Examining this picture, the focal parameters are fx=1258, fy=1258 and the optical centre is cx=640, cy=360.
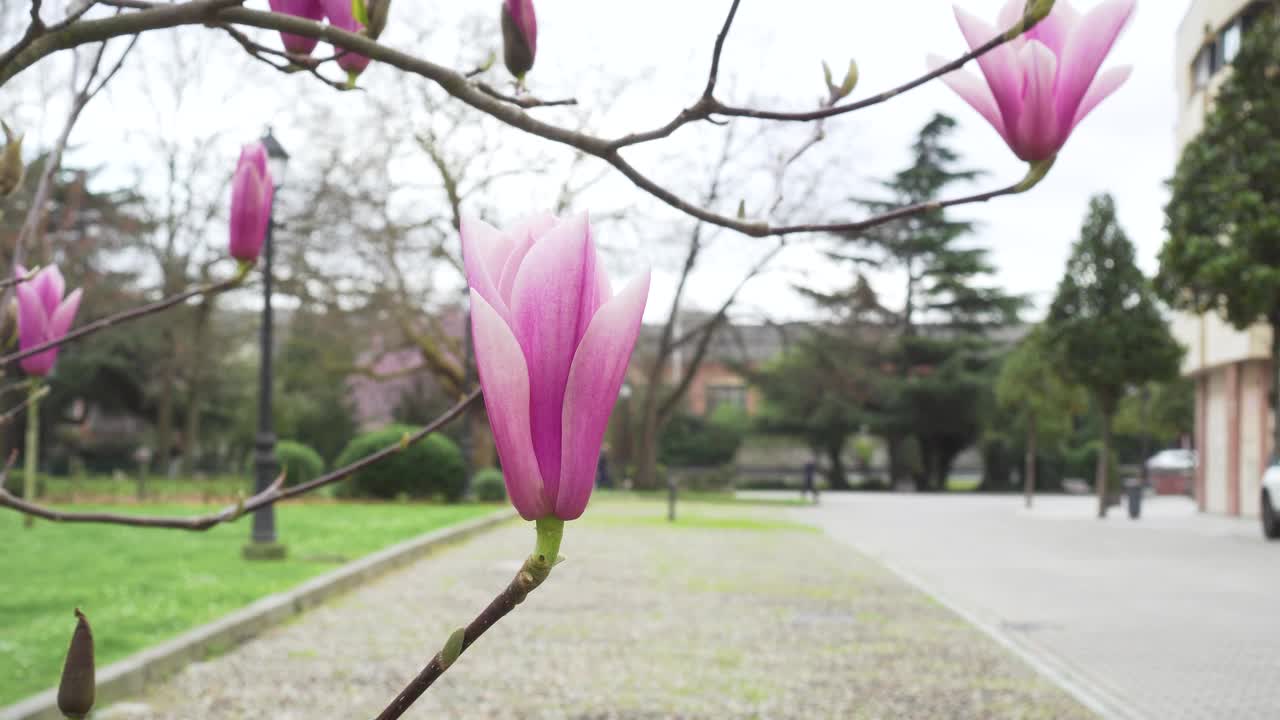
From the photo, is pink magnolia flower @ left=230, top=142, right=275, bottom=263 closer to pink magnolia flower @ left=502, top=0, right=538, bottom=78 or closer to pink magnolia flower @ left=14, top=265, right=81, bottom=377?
pink magnolia flower @ left=14, top=265, right=81, bottom=377

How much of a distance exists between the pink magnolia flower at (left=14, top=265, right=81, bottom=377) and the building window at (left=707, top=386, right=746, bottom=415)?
57.7 metres

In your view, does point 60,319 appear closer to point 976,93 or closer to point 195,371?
point 976,93

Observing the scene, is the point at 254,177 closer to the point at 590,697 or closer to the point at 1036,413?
the point at 590,697

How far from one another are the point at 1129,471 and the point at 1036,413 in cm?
2377

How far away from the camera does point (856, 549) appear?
18.7m

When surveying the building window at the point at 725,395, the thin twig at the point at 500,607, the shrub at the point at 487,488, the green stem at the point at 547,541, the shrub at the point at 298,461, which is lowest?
the shrub at the point at 487,488

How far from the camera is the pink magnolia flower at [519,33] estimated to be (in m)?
1.29

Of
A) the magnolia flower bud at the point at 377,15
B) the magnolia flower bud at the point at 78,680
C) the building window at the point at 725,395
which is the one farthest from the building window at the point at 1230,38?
the building window at the point at 725,395

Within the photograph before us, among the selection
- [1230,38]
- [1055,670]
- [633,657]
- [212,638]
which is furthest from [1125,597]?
[1230,38]

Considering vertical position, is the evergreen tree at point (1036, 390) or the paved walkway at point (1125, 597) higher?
the evergreen tree at point (1036, 390)

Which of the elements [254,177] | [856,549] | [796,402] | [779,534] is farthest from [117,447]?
[254,177]

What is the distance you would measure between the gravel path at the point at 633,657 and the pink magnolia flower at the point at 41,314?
465 cm

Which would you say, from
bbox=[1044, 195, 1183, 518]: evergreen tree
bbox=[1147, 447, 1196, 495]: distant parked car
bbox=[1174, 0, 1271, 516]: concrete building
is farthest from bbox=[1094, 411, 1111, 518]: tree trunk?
bbox=[1147, 447, 1196, 495]: distant parked car

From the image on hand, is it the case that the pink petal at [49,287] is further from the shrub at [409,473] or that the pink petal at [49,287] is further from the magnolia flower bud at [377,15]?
the shrub at [409,473]
